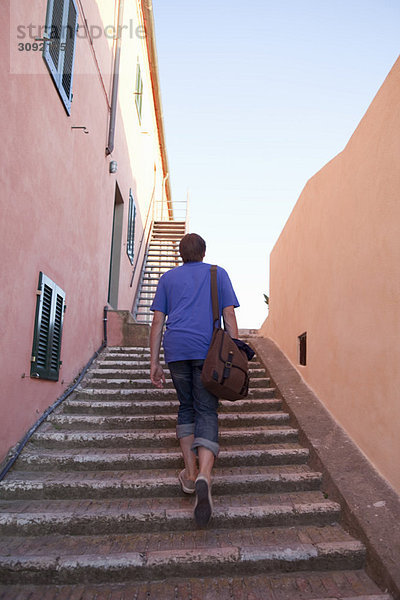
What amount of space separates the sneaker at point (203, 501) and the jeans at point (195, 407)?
0.77 feet

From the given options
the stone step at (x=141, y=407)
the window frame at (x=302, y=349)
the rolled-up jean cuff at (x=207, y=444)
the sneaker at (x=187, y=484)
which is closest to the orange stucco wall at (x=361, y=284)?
the window frame at (x=302, y=349)

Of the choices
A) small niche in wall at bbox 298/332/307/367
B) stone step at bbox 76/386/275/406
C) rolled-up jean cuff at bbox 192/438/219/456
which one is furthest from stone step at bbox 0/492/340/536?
small niche in wall at bbox 298/332/307/367

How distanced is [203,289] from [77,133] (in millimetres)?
2798

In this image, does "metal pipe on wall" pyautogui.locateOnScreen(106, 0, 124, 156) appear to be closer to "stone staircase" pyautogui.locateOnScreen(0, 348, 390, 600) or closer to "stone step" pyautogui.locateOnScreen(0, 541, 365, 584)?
"stone staircase" pyautogui.locateOnScreen(0, 348, 390, 600)

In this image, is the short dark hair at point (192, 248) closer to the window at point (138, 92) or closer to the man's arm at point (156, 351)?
the man's arm at point (156, 351)

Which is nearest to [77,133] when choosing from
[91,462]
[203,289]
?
[203,289]

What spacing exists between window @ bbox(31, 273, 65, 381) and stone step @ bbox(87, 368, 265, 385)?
784 millimetres

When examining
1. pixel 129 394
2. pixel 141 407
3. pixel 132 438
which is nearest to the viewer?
pixel 132 438

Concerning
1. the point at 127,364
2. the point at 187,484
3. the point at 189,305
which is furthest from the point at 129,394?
the point at 189,305

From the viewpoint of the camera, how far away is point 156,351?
3168 millimetres

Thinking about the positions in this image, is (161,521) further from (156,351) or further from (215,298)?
(215,298)

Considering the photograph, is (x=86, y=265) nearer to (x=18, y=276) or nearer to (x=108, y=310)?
(x=108, y=310)

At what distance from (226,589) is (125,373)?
120 inches

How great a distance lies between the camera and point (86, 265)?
18.5 ft
